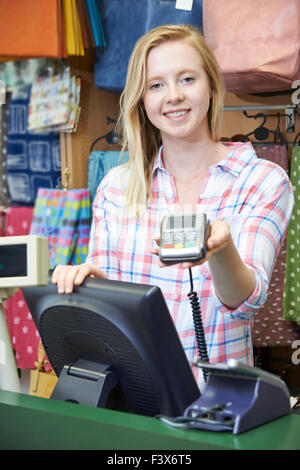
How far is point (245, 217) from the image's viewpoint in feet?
5.09

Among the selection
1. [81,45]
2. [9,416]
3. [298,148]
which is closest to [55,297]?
[9,416]

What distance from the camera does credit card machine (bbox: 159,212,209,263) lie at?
3.07ft

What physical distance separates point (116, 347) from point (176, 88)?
830 mm

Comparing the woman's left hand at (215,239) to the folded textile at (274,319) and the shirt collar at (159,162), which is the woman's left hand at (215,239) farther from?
the folded textile at (274,319)

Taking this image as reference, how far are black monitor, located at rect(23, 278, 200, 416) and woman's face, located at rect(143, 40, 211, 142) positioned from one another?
0.69 metres

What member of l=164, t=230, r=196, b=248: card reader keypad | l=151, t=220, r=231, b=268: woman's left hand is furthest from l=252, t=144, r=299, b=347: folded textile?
l=164, t=230, r=196, b=248: card reader keypad

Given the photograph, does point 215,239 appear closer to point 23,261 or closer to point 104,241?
point 23,261

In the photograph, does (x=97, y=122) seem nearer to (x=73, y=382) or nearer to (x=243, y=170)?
(x=243, y=170)

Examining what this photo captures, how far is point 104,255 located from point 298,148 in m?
1.23

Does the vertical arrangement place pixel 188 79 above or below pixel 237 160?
above

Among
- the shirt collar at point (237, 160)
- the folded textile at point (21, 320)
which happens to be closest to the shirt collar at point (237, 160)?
the shirt collar at point (237, 160)

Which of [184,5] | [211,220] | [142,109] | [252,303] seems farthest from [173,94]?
[184,5]

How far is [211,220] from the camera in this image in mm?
1614

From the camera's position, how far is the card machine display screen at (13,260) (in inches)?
38.8
